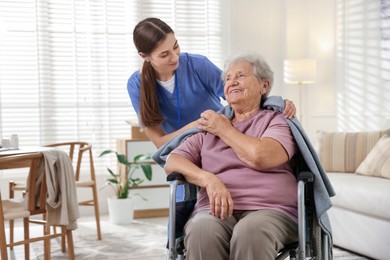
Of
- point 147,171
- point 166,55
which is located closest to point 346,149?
point 147,171

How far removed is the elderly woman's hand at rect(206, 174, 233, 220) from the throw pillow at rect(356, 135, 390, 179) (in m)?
2.14

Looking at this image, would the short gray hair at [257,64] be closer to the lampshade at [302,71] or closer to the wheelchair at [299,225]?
the wheelchair at [299,225]

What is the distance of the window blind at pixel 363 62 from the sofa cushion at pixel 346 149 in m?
0.81

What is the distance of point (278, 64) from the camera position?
245 inches

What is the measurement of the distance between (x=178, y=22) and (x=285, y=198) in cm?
387

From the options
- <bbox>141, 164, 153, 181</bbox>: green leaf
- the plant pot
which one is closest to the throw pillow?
<bbox>141, 164, 153, 181</bbox>: green leaf

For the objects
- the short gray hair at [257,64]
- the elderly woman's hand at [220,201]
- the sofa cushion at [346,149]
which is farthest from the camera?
the sofa cushion at [346,149]

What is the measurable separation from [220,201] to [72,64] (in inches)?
146

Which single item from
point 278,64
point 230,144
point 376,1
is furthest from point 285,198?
point 278,64

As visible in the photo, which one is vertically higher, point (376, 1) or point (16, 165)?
point (376, 1)

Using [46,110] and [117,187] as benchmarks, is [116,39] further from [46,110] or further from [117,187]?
[117,187]

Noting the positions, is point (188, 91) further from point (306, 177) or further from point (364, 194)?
point (364, 194)

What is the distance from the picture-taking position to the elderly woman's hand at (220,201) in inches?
90.6

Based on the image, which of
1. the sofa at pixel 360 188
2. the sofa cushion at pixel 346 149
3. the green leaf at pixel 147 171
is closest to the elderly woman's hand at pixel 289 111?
the sofa at pixel 360 188
